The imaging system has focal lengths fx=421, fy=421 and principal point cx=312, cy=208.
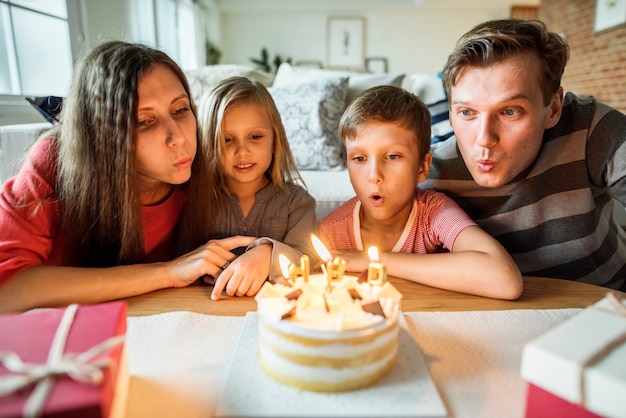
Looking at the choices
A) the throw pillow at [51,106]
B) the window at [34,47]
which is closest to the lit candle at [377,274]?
the throw pillow at [51,106]

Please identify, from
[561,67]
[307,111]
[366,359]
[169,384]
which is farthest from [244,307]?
[307,111]

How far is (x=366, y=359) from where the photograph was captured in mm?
477

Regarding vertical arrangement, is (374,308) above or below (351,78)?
below

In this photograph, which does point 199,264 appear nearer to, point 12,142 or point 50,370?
point 50,370

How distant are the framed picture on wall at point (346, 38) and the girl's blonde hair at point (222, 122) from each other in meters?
7.61

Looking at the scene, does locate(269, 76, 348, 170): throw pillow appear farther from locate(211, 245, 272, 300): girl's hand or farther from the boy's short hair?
locate(211, 245, 272, 300): girl's hand

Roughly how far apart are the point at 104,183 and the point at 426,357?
731 mm

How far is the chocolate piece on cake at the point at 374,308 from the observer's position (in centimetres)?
50

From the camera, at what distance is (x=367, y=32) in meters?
8.38

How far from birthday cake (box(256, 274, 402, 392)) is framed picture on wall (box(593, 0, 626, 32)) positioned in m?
6.19

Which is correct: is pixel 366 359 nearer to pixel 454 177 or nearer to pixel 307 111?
pixel 454 177

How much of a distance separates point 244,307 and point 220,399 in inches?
11.4

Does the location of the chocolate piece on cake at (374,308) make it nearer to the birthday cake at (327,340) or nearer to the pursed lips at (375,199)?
the birthday cake at (327,340)

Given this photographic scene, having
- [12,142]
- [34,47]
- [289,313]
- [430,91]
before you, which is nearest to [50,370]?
[289,313]
